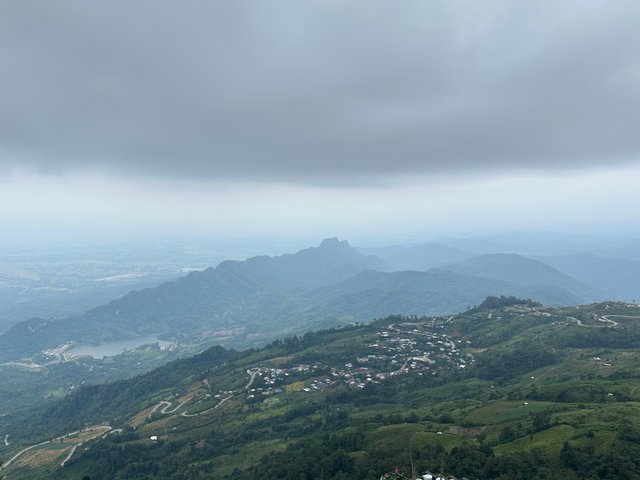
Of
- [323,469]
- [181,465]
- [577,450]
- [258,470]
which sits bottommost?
[181,465]

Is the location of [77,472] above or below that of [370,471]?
below

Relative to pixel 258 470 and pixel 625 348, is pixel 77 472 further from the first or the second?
pixel 625 348

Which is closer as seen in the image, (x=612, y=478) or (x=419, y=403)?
(x=612, y=478)

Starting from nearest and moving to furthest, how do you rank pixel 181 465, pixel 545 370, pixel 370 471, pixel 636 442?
pixel 636 442
pixel 370 471
pixel 181 465
pixel 545 370

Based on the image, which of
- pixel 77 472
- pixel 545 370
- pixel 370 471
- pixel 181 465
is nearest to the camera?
pixel 370 471

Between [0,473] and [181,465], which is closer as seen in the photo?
[181,465]

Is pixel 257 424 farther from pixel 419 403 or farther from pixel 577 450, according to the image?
pixel 577 450

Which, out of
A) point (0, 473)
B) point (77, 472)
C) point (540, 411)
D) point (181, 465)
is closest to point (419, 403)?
point (540, 411)

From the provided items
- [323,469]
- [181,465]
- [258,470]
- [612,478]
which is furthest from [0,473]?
[612,478]

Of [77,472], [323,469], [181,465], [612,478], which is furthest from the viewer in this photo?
[77,472]
